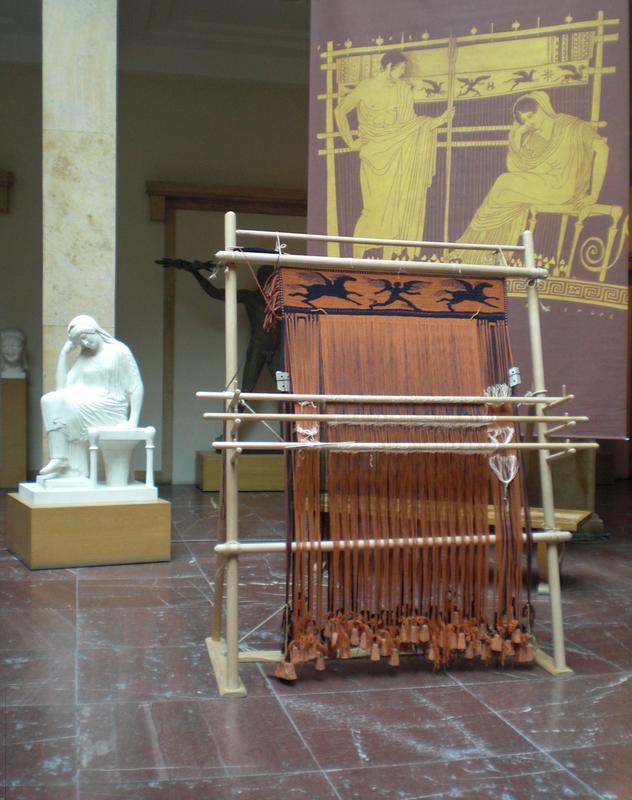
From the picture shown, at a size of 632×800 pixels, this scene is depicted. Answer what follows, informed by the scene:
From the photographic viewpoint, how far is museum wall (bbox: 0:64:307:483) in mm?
9383

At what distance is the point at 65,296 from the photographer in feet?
17.9

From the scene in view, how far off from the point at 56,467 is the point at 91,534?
1.48 ft

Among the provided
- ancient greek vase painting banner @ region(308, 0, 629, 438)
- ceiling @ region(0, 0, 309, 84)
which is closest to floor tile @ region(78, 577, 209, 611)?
ancient greek vase painting banner @ region(308, 0, 629, 438)

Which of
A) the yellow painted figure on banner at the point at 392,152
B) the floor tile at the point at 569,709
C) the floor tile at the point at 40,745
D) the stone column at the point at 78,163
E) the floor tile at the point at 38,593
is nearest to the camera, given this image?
the floor tile at the point at 40,745

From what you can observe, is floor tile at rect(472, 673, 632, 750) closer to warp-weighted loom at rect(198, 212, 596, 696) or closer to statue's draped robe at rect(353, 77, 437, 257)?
warp-weighted loom at rect(198, 212, 596, 696)

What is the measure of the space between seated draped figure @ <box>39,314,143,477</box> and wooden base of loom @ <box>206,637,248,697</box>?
2088mm

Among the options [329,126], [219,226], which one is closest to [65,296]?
[329,126]

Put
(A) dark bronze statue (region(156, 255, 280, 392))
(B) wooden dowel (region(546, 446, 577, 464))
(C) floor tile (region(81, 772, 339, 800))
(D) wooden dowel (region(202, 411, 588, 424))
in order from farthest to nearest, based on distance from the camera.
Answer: (A) dark bronze statue (region(156, 255, 280, 392)) → (B) wooden dowel (region(546, 446, 577, 464)) → (D) wooden dowel (region(202, 411, 588, 424)) → (C) floor tile (region(81, 772, 339, 800))

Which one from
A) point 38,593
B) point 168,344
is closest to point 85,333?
point 38,593

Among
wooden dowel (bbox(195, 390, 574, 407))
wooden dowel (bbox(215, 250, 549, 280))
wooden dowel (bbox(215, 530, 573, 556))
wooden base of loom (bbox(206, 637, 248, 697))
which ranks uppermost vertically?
wooden dowel (bbox(215, 250, 549, 280))

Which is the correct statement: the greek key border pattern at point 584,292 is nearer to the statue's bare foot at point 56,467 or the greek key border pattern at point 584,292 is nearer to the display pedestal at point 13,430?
the statue's bare foot at point 56,467

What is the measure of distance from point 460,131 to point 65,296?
2.53 metres

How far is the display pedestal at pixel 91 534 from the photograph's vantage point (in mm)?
4723

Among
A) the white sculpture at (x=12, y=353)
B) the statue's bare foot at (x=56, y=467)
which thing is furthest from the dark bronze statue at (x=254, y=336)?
the statue's bare foot at (x=56, y=467)
